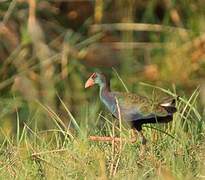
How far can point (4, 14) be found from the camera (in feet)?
30.2

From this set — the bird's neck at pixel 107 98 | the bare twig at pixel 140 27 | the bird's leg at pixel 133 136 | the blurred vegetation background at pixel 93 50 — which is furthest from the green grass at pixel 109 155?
the bare twig at pixel 140 27

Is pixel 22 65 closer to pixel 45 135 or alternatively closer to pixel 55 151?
pixel 45 135

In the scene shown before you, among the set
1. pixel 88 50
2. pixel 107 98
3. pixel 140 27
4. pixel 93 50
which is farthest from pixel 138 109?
pixel 93 50

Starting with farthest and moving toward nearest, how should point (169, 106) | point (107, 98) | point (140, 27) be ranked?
point (140, 27)
point (107, 98)
point (169, 106)

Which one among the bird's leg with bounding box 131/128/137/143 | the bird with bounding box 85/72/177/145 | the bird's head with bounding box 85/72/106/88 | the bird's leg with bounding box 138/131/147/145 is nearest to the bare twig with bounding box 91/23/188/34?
the bird's head with bounding box 85/72/106/88

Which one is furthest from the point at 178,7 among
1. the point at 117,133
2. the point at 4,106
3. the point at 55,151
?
the point at 55,151

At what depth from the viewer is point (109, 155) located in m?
4.94

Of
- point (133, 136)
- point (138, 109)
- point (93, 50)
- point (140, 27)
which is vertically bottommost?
point (93, 50)

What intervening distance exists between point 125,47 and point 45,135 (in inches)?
151

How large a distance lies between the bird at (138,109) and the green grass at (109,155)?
86 millimetres

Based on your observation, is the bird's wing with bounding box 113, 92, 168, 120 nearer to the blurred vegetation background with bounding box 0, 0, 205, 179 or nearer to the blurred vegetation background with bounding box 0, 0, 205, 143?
the blurred vegetation background with bounding box 0, 0, 205, 179

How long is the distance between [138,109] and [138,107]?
1 cm

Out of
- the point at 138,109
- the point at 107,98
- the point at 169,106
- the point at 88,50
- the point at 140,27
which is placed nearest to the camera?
the point at 169,106

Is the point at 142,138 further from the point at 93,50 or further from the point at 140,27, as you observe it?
the point at 93,50
